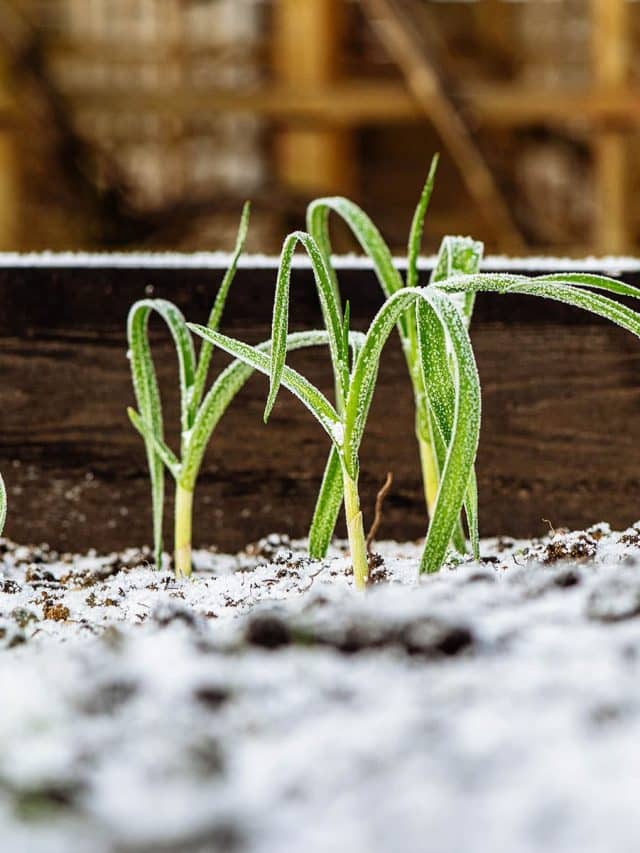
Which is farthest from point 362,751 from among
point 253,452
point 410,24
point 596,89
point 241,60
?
point 241,60

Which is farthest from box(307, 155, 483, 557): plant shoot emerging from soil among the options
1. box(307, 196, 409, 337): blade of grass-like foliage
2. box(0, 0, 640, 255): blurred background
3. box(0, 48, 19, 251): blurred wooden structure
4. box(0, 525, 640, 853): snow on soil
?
box(0, 48, 19, 251): blurred wooden structure

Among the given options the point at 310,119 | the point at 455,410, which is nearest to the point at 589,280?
the point at 455,410

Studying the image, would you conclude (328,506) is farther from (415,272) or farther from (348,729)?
(348,729)

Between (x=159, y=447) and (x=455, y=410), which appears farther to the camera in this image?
(x=159, y=447)

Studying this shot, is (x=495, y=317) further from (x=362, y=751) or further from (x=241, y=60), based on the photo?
(x=241, y=60)

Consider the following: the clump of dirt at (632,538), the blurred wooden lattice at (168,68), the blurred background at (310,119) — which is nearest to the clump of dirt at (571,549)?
the clump of dirt at (632,538)

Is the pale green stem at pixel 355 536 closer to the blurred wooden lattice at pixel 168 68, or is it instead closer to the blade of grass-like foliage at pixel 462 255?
the blade of grass-like foliage at pixel 462 255
